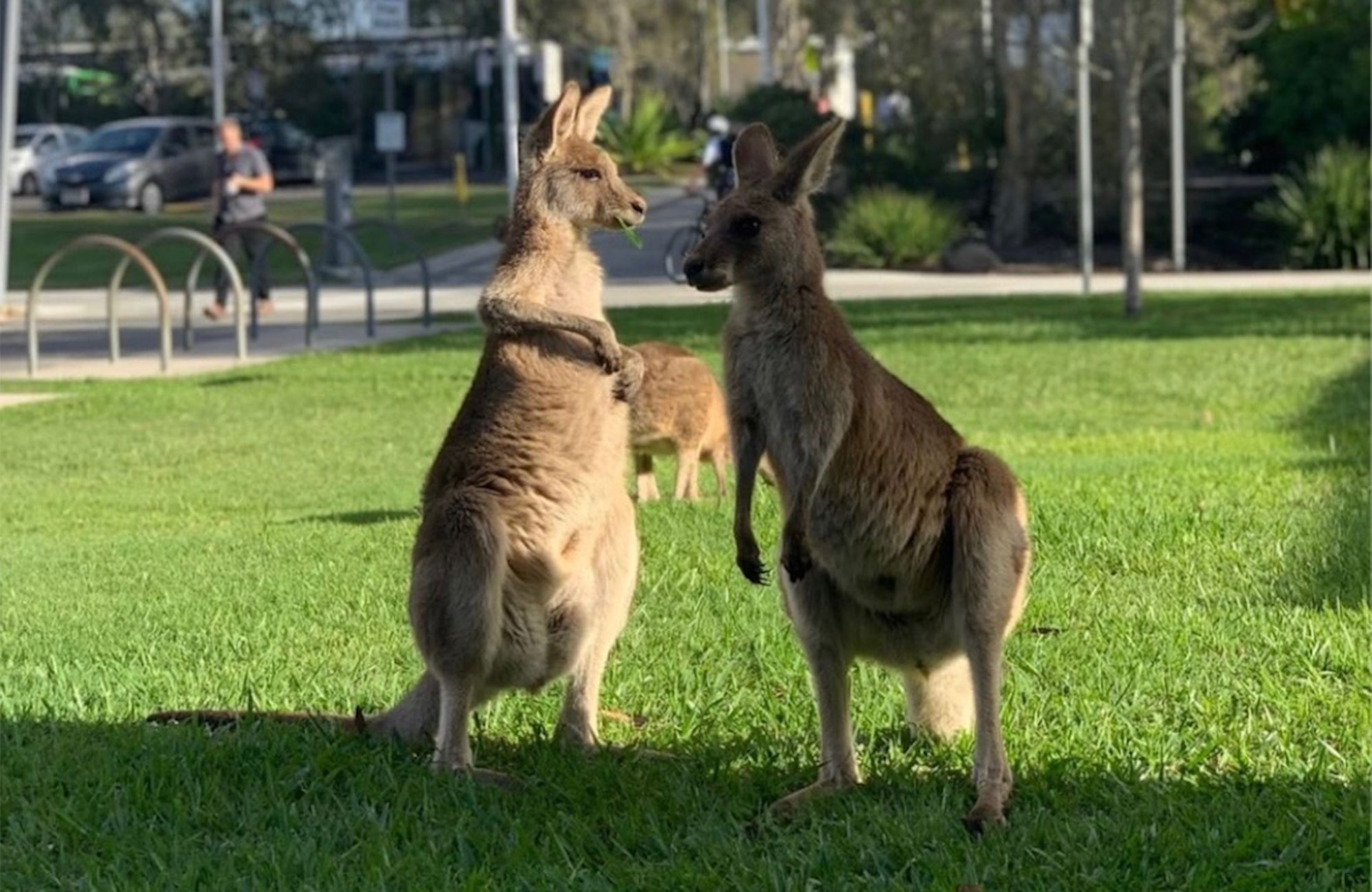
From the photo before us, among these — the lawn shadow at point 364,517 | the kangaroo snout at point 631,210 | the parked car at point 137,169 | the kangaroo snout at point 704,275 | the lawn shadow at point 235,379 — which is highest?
the parked car at point 137,169

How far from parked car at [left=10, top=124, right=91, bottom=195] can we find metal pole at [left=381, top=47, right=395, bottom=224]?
7235 millimetres

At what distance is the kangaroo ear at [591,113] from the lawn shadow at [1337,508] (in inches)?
114

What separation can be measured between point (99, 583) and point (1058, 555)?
358cm

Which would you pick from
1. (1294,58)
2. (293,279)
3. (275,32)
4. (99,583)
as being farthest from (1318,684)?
(275,32)

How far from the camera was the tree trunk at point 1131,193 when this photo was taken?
71.1ft

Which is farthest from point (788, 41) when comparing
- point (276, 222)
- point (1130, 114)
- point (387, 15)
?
point (1130, 114)

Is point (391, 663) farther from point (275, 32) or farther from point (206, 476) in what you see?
point (275, 32)

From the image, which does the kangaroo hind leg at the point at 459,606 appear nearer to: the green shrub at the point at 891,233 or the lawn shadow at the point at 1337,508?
the lawn shadow at the point at 1337,508

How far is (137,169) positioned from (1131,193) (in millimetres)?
29054

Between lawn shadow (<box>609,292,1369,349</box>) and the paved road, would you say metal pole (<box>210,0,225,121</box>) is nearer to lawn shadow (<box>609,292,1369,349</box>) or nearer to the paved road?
Result: the paved road

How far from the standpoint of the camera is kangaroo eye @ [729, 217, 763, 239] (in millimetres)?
5254

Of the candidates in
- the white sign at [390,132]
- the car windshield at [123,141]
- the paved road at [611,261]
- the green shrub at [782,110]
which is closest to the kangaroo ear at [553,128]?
the paved road at [611,261]

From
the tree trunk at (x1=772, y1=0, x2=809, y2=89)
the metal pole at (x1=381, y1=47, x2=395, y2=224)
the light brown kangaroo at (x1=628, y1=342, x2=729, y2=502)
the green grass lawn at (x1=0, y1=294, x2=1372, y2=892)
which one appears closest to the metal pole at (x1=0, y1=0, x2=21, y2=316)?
the metal pole at (x1=381, y1=47, x2=395, y2=224)

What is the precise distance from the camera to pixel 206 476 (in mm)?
12062
